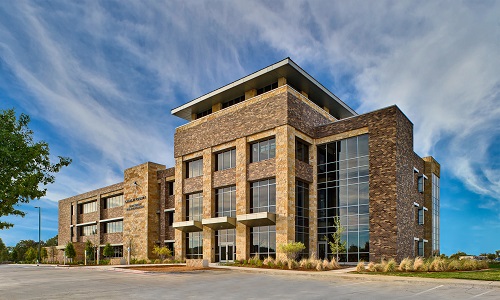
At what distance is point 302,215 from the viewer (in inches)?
1414

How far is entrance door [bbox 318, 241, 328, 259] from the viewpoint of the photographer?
117 feet

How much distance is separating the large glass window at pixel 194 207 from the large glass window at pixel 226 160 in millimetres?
4541

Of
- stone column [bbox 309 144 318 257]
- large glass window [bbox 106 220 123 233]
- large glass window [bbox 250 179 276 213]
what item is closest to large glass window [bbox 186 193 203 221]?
large glass window [bbox 250 179 276 213]

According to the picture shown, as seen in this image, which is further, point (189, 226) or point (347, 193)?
point (189, 226)

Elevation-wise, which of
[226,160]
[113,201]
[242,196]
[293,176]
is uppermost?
[226,160]

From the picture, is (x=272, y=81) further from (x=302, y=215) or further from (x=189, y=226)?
(x=189, y=226)

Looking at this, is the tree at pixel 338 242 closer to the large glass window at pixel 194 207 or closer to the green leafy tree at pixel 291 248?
the green leafy tree at pixel 291 248

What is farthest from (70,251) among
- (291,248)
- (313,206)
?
(291,248)

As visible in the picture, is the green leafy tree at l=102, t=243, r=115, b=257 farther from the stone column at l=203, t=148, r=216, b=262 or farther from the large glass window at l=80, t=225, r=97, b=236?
the stone column at l=203, t=148, r=216, b=262

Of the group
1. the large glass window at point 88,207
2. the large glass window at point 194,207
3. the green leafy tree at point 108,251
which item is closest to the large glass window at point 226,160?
the large glass window at point 194,207

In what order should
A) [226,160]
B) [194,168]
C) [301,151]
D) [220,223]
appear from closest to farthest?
[301,151]
[220,223]
[226,160]
[194,168]

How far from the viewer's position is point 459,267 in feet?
88.4

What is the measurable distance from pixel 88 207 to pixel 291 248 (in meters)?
47.6

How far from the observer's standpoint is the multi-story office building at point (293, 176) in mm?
32781
